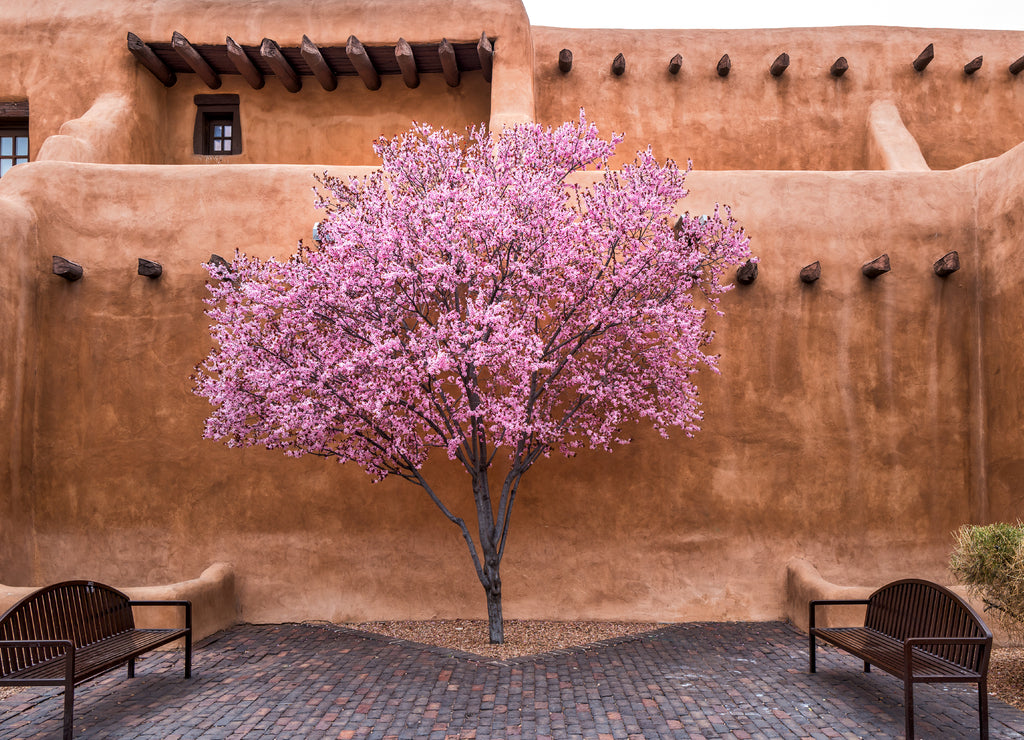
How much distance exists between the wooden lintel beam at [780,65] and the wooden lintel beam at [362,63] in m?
6.33

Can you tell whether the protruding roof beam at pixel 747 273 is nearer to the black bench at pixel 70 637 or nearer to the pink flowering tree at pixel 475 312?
the pink flowering tree at pixel 475 312

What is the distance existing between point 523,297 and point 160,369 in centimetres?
424

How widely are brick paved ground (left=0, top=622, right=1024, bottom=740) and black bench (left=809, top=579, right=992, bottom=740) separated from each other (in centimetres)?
38

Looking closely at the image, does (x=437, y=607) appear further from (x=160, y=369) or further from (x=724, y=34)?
(x=724, y=34)

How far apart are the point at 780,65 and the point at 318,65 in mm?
7227

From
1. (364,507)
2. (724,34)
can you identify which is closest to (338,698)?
(364,507)

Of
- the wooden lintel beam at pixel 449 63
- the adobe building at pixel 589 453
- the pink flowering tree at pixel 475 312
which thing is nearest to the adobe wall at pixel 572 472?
the adobe building at pixel 589 453

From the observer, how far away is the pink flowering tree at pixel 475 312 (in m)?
6.43

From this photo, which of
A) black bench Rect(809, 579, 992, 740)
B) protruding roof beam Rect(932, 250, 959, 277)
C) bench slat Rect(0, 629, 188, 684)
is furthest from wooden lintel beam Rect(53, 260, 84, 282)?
protruding roof beam Rect(932, 250, 959, 277)

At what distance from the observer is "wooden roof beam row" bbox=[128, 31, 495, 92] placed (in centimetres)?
1084

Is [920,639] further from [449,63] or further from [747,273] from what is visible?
[449,63]

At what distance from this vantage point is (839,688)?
565 centimetres

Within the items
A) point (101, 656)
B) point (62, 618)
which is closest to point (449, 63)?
point (62, 618)

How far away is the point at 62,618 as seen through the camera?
5.17 m
